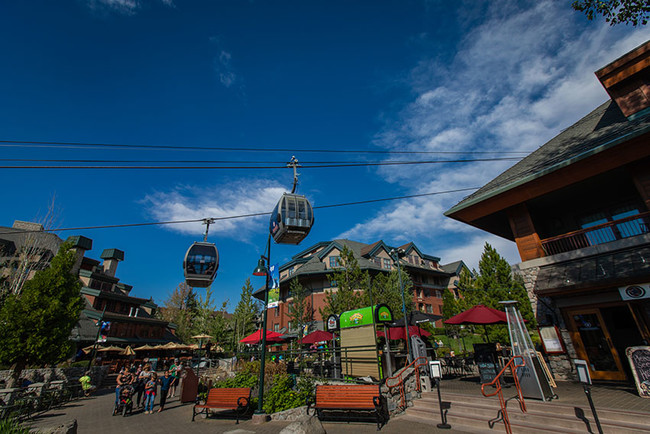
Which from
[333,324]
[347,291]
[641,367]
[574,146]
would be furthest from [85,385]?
[574,146]

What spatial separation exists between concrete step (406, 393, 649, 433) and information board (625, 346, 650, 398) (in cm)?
240

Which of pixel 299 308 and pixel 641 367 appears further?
pixel 299 308

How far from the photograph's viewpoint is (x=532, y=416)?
24.2ft

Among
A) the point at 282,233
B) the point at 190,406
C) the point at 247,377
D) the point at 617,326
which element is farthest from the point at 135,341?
the point at 617,326

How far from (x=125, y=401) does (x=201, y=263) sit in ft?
22.3

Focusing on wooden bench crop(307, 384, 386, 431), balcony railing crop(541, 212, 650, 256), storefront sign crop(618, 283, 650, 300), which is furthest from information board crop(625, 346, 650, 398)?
wooden bench crop(307, 384, 386, 431)

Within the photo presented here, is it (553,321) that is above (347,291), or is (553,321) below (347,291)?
A: below

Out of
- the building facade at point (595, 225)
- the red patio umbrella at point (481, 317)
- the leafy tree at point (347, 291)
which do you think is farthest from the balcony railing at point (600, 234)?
the leafy tree at point (347, 291)

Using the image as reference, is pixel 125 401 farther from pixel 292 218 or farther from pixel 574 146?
pixel 574 146

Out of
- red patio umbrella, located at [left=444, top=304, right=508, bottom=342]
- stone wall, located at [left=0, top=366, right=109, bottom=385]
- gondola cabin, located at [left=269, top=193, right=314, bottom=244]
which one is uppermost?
gondola cabin, located at [left=269, top=193, right=314, bottom=244]

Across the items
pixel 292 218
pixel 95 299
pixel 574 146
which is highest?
pixel 574 146

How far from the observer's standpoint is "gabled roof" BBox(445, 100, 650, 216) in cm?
1051

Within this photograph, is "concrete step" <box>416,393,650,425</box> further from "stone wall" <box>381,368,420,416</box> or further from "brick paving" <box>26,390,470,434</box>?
"brick paving" <box>26,390,470,434</box>

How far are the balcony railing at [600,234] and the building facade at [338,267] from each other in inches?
861
